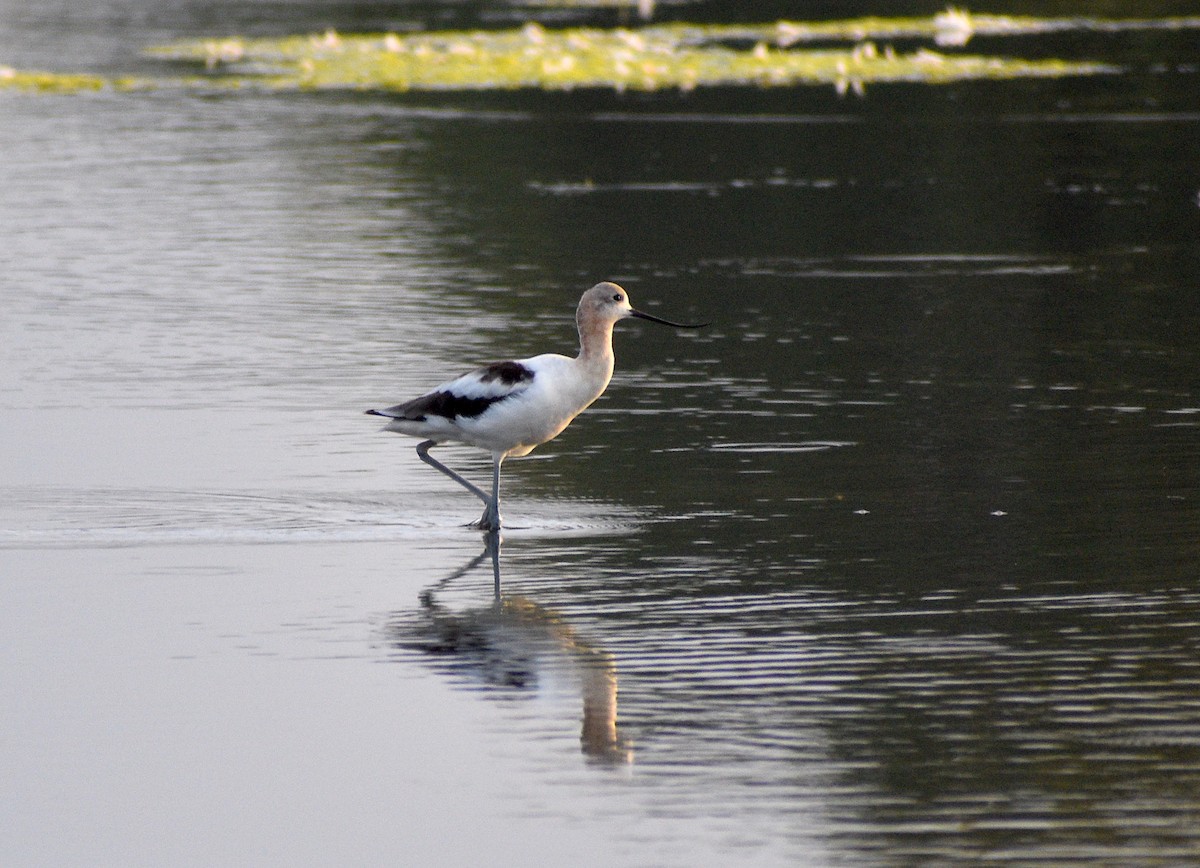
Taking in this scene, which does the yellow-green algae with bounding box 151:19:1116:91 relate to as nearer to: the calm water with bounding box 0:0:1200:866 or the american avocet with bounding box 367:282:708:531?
the calm water with bounding box 0:0:1200:866

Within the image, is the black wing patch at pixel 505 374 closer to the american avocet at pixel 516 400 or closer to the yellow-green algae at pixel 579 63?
the american avocet at pixel 516 400

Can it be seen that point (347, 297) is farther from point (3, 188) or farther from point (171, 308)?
point (3, 188)

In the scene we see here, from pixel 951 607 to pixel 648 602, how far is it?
4.02 feet

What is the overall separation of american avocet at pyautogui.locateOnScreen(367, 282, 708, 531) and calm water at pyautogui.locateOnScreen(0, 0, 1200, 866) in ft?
1.37

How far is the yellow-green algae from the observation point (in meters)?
33.8

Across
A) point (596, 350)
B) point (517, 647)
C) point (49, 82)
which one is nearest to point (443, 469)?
point (596, 350)

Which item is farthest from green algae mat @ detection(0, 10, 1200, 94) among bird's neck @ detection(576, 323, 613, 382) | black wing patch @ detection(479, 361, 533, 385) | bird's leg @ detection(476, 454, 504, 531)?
bird's leg @ detection(476, 454, 504, 531)

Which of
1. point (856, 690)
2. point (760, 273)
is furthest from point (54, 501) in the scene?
point (760, 273)

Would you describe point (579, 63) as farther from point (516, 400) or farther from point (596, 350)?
point (516, 400)

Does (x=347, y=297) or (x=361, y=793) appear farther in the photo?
(x=347, y=297)

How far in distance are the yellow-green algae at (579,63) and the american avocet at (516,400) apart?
2187 cm

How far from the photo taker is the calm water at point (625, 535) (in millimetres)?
6855

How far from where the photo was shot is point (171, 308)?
17.0 m

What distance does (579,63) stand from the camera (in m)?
35.9
